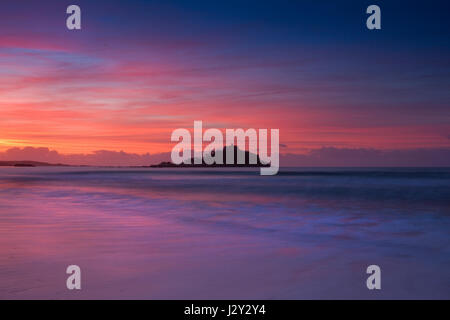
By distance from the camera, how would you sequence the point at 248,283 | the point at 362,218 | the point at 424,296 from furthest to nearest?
the point at 362,218
the point at 248,283
the point at 424,296

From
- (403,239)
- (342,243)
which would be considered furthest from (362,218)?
(342,243)

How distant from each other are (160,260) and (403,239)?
22.0 ft

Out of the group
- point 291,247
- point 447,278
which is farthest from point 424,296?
point 291,247

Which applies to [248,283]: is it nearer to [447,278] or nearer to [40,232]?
[447,278]

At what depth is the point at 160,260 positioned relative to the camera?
26.2 feet

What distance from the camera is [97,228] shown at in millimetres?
11953

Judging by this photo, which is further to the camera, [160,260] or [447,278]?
[160,260]

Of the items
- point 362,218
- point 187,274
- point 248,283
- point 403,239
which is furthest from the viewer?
point 362,218

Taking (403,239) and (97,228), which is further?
(97,228)

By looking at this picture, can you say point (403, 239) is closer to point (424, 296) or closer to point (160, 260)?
point (424, 296)
